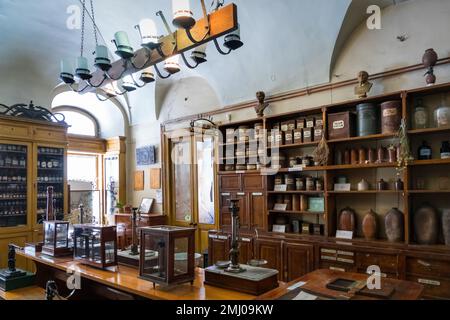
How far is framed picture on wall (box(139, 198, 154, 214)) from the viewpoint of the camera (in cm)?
669

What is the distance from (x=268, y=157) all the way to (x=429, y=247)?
2.11m

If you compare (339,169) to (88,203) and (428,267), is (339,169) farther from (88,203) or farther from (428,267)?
(88,203)

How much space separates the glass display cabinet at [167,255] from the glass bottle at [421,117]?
2.65 meters

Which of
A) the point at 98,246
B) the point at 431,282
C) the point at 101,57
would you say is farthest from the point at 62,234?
the point at 431,282

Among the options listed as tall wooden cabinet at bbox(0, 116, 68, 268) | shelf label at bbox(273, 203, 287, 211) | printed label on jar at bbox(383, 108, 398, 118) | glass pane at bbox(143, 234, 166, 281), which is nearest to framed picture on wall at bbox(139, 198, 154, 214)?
tall wooden cabinet at bbox(0, 116, 68, 268)

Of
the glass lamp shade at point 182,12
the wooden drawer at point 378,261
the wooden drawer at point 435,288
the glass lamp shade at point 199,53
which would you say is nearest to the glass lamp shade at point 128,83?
the glass lamp shade at point 199,53

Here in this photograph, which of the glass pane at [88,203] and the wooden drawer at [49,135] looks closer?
the wooden drawer at [49,135]

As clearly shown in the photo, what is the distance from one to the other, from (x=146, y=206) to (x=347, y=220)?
4.09 metres

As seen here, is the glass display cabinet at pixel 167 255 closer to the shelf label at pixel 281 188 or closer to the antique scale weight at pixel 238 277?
the antique scale weight at pixel 238 277

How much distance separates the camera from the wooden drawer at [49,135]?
5664 mm

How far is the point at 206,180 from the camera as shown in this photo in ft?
Answer: 19.3

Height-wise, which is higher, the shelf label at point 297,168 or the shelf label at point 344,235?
the shelf label at point 297,168

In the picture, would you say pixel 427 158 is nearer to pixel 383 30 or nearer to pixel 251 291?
pixel 383 30

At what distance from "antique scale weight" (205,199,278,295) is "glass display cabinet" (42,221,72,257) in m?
1.66
